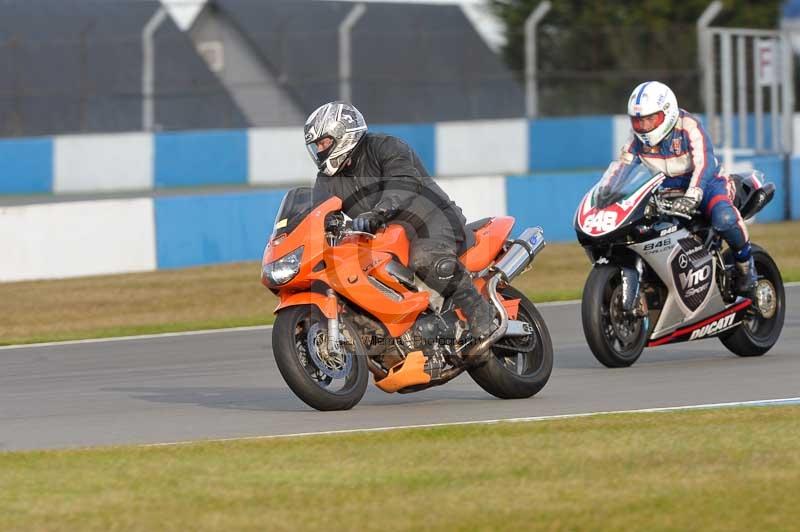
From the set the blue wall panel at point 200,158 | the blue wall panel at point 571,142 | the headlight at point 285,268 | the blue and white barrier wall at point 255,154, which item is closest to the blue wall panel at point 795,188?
the blue and white barrier wall at point 255,154

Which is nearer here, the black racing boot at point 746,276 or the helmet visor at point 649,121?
the helmet visor at point 649,121

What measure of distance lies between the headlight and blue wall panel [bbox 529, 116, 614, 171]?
2132 centimetres

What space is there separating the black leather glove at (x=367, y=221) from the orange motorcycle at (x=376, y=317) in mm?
79

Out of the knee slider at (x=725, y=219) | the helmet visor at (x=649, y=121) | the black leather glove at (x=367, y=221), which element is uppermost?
the helmet visor at (x=649, y=121)

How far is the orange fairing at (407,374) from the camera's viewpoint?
7.82m

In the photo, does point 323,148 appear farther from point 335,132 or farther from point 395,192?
point 395,192

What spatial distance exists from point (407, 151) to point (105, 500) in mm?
2659

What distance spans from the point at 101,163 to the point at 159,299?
36.4 ft

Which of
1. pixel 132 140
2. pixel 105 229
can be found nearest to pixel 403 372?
pixel 105 229

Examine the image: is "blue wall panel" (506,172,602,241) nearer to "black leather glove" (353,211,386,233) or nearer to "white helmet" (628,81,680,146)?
"white helmet" (628,81,680,146)

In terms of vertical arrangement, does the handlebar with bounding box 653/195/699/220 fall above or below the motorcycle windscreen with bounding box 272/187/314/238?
above

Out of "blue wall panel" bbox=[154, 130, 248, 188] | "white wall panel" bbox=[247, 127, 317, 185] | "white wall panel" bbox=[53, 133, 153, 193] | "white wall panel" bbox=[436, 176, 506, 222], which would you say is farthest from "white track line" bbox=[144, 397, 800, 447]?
"white wall panel" bbox=[247, 127, 317, 185]

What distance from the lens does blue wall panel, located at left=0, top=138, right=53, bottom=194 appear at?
24.2 metres

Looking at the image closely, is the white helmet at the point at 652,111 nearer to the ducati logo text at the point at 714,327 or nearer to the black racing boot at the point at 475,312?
the ducati logo text at the point at 714,327
